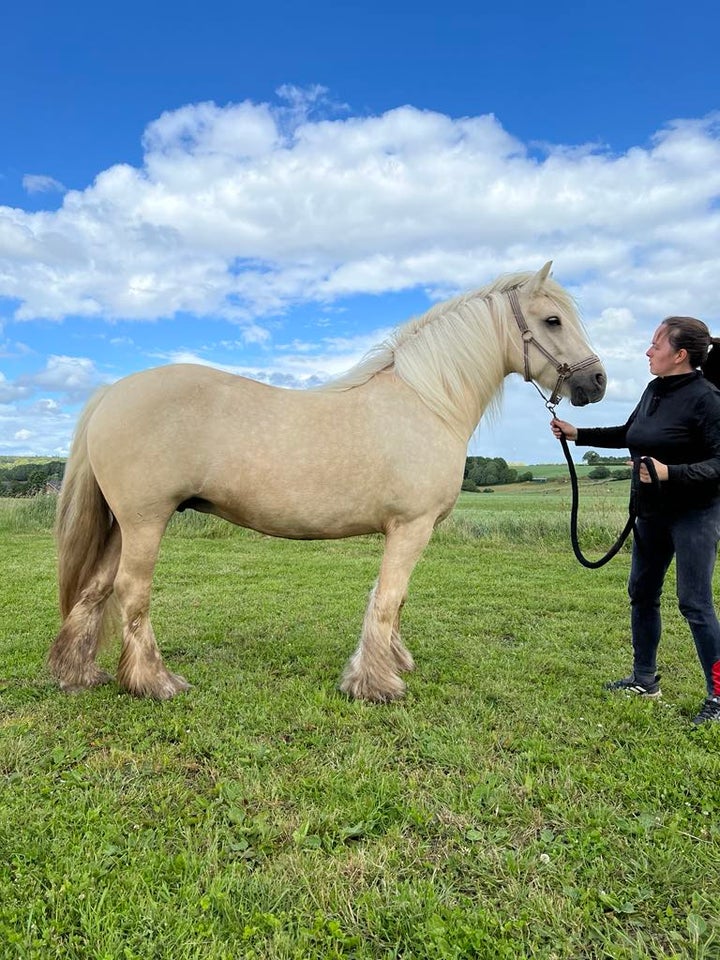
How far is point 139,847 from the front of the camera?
223cm

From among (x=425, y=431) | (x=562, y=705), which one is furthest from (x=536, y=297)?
(x=562, y=705)

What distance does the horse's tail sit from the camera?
383 cm

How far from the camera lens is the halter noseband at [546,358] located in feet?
12.5

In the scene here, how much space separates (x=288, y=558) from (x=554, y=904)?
7957mm

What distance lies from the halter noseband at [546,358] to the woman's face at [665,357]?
1.38 ft

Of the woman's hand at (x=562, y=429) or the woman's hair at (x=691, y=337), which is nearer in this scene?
the woman's hair at (x=691, y=337)

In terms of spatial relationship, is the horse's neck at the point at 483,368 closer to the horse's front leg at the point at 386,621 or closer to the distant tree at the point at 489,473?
the horse's front leg at the point at 386,621

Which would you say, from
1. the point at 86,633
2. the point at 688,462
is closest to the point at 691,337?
the point at 688,462

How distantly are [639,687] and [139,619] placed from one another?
3.40 meters

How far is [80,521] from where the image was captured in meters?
3.84

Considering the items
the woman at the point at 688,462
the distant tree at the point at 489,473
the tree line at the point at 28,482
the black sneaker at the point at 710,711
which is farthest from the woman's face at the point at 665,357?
the distant tree at the point at 489,473

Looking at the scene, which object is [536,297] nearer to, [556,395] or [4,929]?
[556,395]

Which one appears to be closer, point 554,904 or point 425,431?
point 554,904

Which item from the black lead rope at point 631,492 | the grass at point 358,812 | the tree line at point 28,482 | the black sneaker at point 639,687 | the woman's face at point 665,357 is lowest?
the grass at point 358,812
